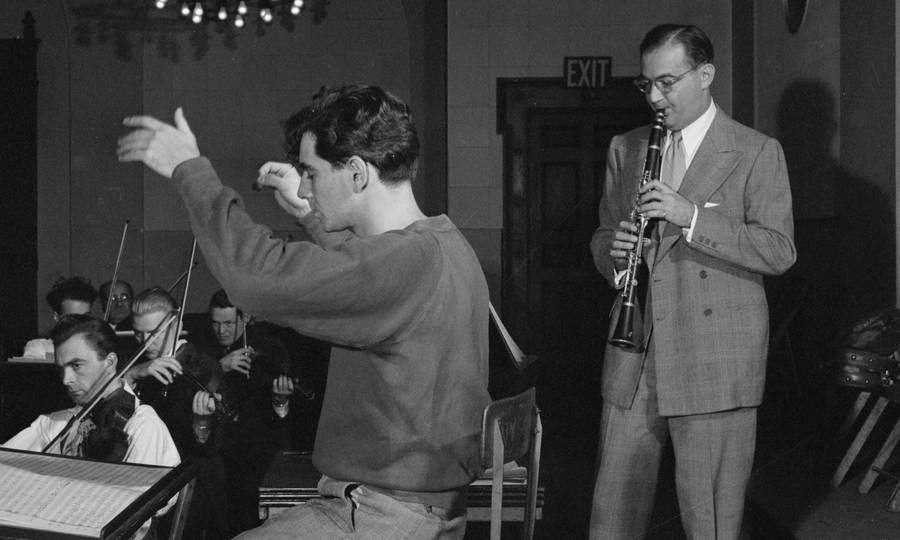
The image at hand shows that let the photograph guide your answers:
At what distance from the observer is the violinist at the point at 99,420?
9.37 ft

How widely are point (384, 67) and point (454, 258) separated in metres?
6.35

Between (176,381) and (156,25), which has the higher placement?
(156,25)

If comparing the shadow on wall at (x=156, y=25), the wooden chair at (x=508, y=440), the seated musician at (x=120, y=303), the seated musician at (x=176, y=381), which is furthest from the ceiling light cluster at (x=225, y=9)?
the wooden chair at (x=508, y=440)

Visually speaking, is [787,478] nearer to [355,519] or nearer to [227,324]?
[227,324]

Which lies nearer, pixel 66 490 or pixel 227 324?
pixel 66 490

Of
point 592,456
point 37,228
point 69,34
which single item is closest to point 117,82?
point 69,34

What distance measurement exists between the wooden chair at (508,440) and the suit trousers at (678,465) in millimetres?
736

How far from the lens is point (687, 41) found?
8.07 feet

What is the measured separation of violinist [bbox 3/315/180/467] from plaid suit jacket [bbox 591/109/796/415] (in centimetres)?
124

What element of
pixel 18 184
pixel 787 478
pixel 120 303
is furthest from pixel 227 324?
pixel 18 184

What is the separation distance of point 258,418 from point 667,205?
2.12 metres

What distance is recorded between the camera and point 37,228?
7809 mm

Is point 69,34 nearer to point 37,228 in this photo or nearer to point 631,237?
point 37,228

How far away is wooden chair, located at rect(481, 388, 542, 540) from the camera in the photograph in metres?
1.55
